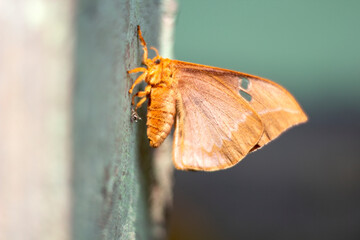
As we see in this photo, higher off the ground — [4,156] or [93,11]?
[93,11]

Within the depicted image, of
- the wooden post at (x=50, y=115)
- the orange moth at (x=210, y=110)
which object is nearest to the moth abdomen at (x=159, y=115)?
the orange moth at (x=210, y=110)

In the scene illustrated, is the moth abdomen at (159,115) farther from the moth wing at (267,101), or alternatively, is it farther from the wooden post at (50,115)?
the wooden post at (50,115)

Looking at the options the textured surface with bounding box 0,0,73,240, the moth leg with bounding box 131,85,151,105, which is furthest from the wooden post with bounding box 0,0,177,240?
the moth leg with bounding box 131,85,151,105

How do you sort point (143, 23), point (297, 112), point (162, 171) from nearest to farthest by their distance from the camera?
point (143, 23) < point (297, 112) < point (162, 171)

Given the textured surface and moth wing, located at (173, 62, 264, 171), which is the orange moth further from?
the textured surface

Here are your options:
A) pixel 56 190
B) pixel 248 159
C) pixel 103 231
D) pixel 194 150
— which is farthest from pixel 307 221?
pixel 56 190

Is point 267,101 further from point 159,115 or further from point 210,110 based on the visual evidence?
point 159,115

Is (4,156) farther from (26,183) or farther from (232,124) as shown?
(232,124)

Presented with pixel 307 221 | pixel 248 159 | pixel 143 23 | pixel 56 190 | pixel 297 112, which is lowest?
pixel 307 221
